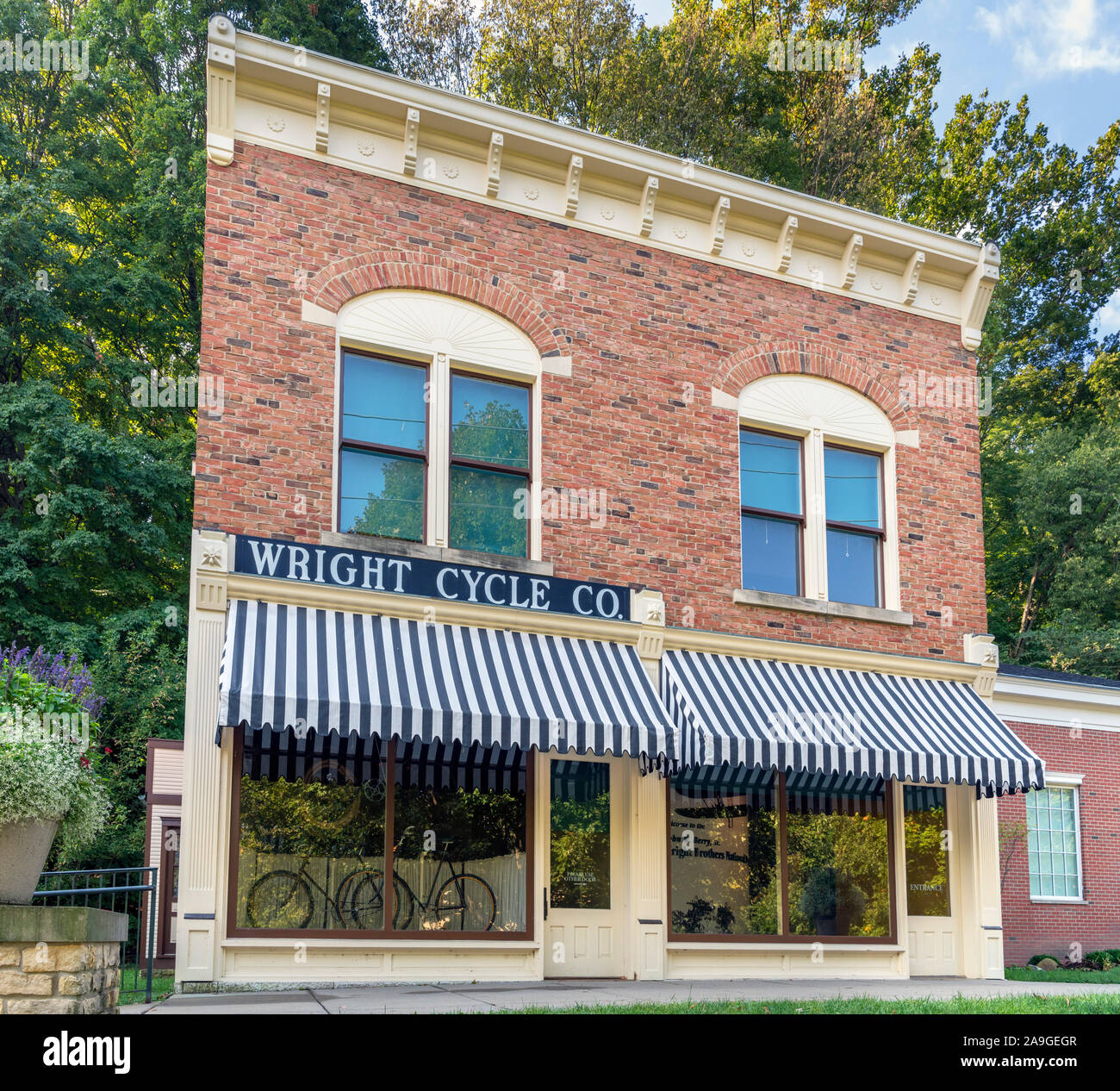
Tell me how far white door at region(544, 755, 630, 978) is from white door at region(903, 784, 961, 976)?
4152 millimetres

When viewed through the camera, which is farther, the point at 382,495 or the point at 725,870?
the point at 725,870

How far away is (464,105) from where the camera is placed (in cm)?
1370

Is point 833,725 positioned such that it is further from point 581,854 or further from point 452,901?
point 452,901

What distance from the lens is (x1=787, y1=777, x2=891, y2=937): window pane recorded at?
1442 cm

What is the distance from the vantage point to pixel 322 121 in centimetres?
1316

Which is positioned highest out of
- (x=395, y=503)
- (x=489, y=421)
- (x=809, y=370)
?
(x=809, y=370)

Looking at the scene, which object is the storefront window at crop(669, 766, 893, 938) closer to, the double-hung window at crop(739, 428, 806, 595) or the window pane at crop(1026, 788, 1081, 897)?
the double-hung window at crop(739, 428, 806, 595)

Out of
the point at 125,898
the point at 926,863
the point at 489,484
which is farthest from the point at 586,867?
the point at 125,898

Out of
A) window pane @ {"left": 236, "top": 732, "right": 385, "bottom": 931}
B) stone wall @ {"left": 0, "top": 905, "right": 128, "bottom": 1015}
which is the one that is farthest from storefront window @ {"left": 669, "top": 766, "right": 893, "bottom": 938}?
stone wall @ {"left": 0, "top": 905, "right": 128, "bottom": 1015}

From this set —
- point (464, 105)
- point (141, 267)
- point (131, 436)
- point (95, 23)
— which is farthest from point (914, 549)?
point (95, 23)

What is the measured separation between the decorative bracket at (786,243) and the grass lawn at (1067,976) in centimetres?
973

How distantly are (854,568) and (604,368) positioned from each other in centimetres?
441

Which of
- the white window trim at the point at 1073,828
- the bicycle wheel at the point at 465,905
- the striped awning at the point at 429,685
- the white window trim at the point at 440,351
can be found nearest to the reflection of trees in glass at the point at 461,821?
the bicycle wheel at the point at 465,905

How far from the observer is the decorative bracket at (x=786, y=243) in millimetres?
15594
